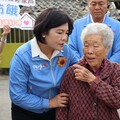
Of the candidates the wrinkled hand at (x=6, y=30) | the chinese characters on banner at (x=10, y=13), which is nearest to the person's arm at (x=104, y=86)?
the wrinkled hand at (x=6, y=30)

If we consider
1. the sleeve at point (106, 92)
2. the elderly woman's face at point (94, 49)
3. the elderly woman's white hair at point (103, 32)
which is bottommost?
the sleeve at point (106, 92)

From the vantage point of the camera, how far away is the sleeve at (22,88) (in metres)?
2.20

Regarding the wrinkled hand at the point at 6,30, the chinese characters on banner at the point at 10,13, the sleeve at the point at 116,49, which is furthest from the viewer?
the chinese characters on banner at the point at 10,13

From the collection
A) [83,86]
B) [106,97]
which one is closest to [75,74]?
[83,86]

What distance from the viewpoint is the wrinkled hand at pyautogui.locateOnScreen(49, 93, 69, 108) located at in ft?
7.25

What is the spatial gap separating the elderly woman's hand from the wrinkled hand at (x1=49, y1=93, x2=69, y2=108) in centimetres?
18

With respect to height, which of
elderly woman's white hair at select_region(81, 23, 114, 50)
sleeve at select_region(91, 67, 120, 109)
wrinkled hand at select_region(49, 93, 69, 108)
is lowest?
wrinkled hand at select_region(49, 93, 69, 108)

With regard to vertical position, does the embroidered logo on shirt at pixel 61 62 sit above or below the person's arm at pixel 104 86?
above

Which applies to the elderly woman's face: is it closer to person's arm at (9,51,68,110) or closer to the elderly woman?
the elderly woman

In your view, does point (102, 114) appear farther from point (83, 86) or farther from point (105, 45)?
point (105, 45)

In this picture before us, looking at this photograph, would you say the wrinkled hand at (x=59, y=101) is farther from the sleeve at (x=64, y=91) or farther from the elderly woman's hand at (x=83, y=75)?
the elderly woman's hand at (x=83, y=75)

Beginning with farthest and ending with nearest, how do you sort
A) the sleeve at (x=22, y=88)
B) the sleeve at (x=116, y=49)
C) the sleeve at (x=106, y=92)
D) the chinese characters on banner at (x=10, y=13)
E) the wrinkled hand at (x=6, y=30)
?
the chinese characters on banner at (x=10, y=13) < the wrinkled hand at (x=6, y=30) < the sleeve at (x=116, y=49) < the sleeve at (x=22, y=88) < the sleeve at (x=106, y=92)

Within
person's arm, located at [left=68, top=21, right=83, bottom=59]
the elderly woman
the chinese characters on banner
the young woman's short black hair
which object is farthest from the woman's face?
the chinese characters on banner

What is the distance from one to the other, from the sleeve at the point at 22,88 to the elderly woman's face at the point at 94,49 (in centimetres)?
41
